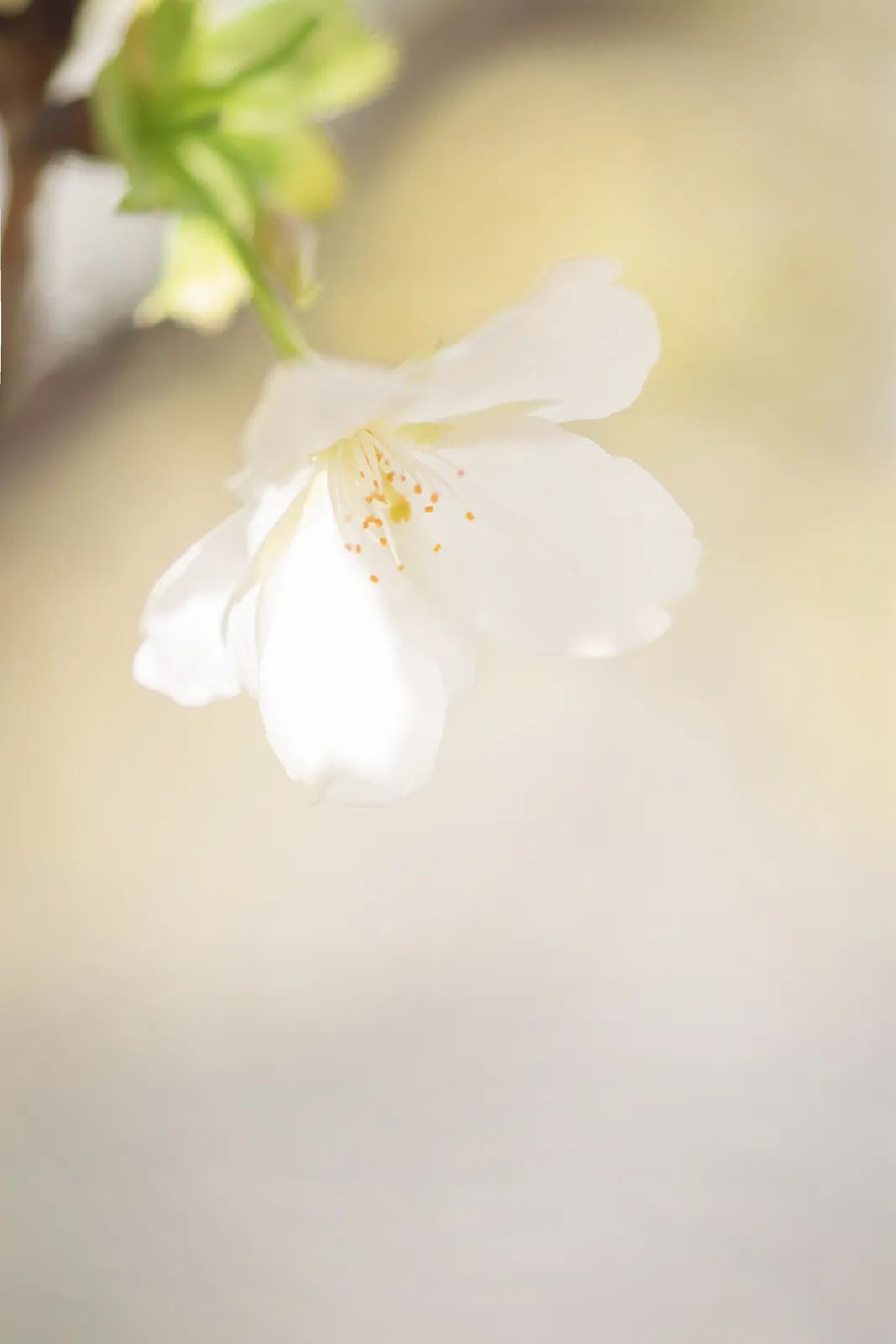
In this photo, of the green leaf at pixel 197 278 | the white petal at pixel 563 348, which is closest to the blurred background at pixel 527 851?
the green leaf at pixel 197 278

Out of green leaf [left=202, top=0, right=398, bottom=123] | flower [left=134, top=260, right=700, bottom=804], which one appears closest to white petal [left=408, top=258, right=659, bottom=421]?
flower [left=134, top=260, right=700, bottom=804]

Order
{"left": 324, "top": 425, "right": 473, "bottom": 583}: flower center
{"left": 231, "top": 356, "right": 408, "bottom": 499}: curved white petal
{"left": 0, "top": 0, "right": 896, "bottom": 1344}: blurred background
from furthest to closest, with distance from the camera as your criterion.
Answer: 1. {"left": 0, "top": 0, "right": 896, "bottom": 1344}: blurred background
2. {"left": 324, "top": 425, "right": 473, "bottom": 583}: flower center
3. {"left": 231, "top": 356, "right": 408, "bottom": 499}: curved white petal

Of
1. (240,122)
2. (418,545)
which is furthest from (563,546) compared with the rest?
(240,122)

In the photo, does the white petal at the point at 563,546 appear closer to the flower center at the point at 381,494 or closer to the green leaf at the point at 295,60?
the flower center at the point at 381,494

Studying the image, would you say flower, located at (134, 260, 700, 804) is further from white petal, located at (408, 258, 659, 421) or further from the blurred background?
the blurred background

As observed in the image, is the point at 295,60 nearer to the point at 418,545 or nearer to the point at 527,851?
the point at 418,545

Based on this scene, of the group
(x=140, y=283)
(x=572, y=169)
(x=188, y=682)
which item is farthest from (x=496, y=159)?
(x=188, y=682)

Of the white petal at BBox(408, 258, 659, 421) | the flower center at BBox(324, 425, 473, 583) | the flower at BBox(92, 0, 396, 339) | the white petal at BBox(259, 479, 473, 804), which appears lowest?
the white petal at BBox(259, 479, 473, 804)
